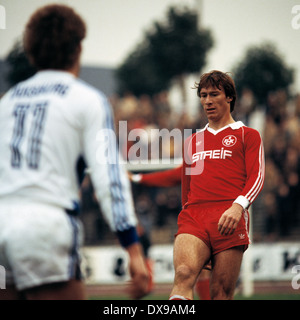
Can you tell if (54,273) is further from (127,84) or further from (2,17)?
(127,84)

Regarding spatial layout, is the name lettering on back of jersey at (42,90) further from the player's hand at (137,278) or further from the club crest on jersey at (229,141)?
the club crest on jersey at (229,141)

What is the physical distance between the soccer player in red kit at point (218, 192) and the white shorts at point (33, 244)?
4.81 feet

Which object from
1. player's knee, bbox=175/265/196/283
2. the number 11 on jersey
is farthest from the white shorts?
player's knee, bbox=175/265/196/283

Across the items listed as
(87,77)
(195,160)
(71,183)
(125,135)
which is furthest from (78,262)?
(87,77)

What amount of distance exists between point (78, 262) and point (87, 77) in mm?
41235

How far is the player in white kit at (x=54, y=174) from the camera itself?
2.85 m

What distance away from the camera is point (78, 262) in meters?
3.01

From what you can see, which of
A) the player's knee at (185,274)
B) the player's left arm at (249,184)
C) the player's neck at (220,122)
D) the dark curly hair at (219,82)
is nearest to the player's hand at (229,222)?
the player's left arm at (249,184)

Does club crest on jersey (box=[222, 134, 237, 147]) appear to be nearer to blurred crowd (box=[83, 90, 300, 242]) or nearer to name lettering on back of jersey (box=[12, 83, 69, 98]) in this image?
name lettering on back of jersey (box=[12, 83, 69, 98])

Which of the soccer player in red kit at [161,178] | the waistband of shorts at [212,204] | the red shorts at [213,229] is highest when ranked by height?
the soccer player in red kit at [161,178]

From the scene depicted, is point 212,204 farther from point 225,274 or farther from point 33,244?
point 33,244

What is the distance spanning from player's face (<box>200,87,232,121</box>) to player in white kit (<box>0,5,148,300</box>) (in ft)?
4.55

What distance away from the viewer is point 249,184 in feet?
13.9

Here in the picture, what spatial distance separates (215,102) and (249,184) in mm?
618
